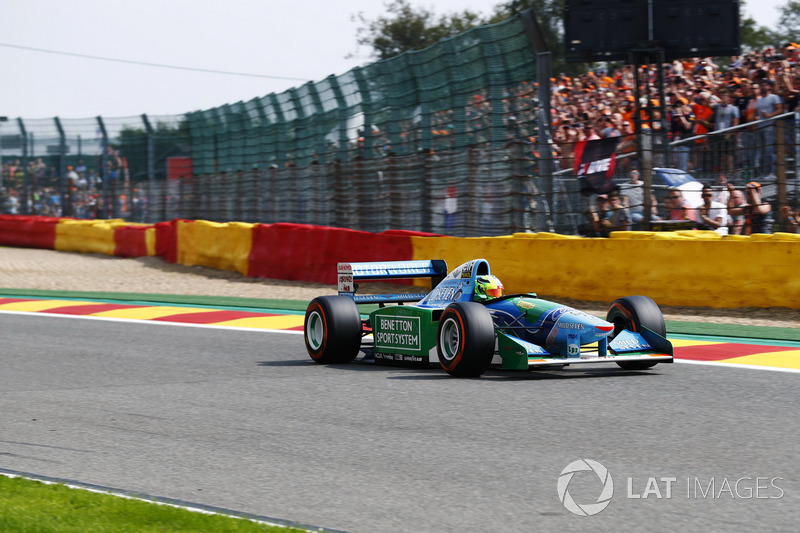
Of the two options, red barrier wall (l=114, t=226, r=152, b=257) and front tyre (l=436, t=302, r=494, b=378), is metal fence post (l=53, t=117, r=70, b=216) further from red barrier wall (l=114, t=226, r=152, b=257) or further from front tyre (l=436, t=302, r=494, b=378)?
front tyre (l=436, t=302, r=494, b=378)

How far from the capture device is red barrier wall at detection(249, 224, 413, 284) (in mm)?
14742

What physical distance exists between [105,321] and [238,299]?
2245mm

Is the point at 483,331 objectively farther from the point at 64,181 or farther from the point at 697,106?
the point at 64,181

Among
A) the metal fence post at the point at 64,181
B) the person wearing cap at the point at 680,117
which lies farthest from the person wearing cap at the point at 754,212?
the metal fence post at the point at 64,181

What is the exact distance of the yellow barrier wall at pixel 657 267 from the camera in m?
10.8

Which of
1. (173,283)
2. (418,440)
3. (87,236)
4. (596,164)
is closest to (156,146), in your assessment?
(87,236)

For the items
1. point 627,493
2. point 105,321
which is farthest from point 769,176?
point 627,493

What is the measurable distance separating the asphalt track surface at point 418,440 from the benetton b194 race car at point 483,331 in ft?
0.53

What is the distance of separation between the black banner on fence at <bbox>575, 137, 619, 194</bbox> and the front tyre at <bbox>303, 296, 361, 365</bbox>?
580cm

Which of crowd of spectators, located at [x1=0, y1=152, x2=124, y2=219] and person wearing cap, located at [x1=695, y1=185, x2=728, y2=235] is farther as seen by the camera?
crowd of spectators, located at [x1=0, y1=152, x2=124, y2=219]

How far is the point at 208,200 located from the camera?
76.5ft

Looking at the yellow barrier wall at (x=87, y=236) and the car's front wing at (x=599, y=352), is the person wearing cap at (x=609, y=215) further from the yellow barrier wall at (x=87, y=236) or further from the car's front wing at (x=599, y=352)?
the yellow barrier wall at (x=87, y=236)

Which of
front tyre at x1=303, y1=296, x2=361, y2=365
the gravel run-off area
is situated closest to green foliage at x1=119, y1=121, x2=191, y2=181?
the gravel run-off area

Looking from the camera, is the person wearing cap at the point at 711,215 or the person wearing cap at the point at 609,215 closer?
the person wearing cap at the point at 711,215
